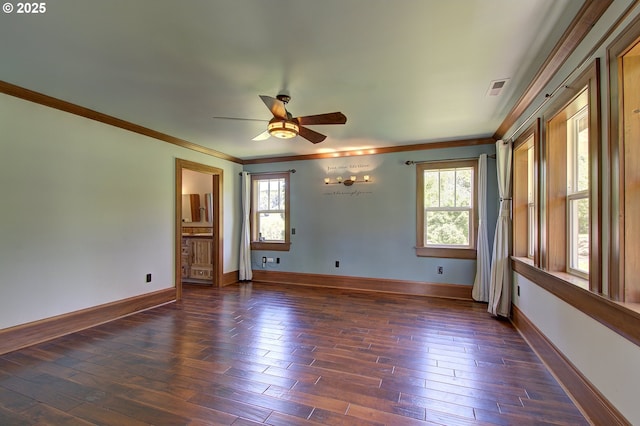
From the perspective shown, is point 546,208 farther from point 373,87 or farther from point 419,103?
point 373,87

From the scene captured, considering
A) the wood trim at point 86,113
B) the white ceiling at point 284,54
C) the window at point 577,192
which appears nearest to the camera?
the white ceiling at point 284,54

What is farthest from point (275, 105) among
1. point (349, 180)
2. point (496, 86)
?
point (349, 180)

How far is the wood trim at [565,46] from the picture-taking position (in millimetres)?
1730

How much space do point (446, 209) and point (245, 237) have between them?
3947 millimetres

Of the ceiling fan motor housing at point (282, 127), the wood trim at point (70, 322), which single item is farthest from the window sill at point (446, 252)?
the wood trim at point (70, 322)

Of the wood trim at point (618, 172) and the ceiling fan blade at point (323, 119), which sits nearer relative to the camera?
the wood trim at point (618, 172)

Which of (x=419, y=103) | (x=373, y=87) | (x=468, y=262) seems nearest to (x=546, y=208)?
(x=419, y=103)

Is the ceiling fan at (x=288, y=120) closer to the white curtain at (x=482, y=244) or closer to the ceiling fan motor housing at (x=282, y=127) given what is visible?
the ceiling fan motor housing at (x=282, y=127)

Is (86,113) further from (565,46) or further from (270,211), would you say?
(565,46)

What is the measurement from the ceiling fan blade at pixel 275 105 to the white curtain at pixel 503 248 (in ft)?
9.88

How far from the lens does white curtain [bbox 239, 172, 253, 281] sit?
6.14m

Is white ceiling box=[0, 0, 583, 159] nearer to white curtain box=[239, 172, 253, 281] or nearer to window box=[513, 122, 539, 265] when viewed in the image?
window box=[513, 122, 539, 265]

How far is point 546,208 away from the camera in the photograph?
2709 millimetres

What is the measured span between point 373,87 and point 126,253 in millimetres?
3802
